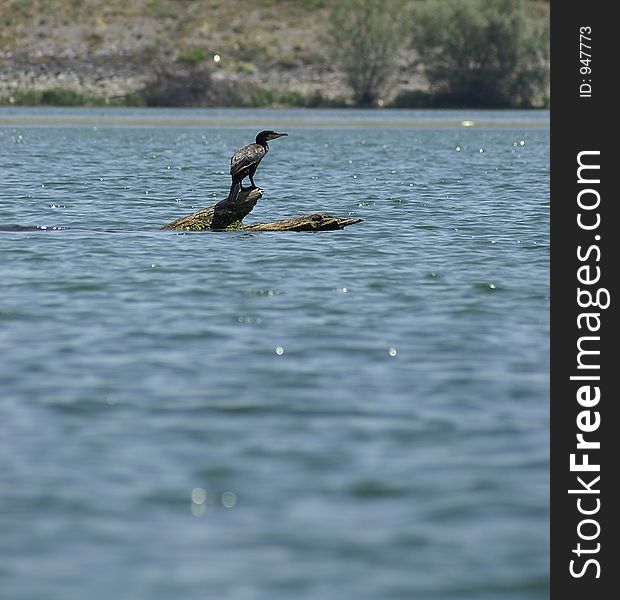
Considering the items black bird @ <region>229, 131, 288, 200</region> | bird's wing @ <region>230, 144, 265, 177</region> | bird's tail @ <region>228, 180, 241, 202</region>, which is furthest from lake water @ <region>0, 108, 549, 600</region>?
bird's wing @ <region>230, 144, 265, 177</region>

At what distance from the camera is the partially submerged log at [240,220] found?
26.0 metres

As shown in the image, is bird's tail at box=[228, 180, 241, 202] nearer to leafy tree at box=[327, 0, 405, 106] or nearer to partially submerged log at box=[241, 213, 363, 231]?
partially submerged log at box=[241, 213, 363, 231]

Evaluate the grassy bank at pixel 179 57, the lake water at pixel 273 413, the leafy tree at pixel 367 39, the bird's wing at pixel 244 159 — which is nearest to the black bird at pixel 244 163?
the bird's wing at pixel 244 159

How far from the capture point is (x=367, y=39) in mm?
123375

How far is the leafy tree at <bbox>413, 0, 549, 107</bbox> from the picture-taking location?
4668 inches

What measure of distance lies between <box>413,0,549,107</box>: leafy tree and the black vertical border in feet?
309

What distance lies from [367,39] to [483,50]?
1039cm

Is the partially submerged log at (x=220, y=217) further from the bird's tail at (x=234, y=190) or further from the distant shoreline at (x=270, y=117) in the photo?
the distant shoreline at (x=270, y=117)

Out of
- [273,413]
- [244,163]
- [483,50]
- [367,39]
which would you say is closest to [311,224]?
[244,163]

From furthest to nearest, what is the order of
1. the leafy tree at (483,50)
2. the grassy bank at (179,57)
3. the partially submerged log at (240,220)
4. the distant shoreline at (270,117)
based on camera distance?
the grassy bank at (179,57), the leafy tree at (483,50), the distant shoreline at (270,117), the partially submerged log at (240,220)

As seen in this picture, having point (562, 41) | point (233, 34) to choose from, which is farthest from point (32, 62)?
point (562, 41)

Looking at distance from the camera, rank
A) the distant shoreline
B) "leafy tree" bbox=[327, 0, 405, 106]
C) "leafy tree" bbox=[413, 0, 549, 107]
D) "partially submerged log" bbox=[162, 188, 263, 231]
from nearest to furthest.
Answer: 1. "partially submerged log" bbox=[162, 188, 263, 231]
2. the distant shoreline
3. "leafy tree" bbox=[413, 0, 549, 107]
4. "leafy tree" bbox=[327, 0, 405, 106]

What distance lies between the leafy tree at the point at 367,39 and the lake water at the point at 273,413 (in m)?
96.1

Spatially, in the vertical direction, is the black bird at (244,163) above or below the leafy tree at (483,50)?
below
